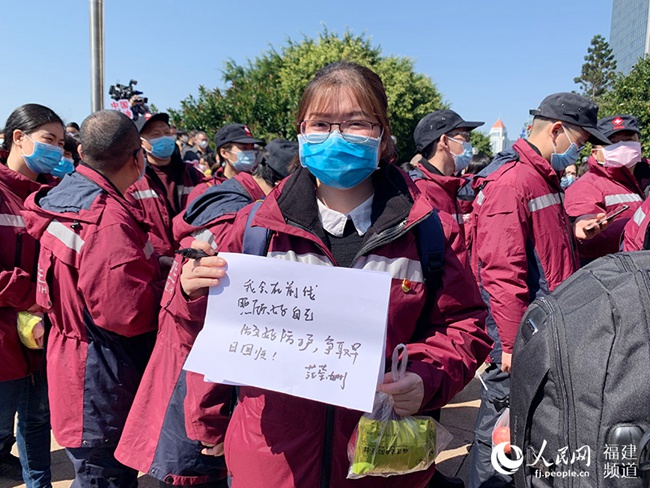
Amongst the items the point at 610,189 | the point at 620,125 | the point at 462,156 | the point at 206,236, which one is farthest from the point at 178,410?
the point at 620,125

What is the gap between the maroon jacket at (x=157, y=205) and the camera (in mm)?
4084

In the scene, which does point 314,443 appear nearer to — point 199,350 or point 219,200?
point 199,350

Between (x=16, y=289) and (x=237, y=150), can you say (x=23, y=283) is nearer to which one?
(x=16, y=289)

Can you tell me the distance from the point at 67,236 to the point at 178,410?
938 millimetres

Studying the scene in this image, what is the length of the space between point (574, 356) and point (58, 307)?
2.30 meters

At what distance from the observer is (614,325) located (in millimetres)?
966

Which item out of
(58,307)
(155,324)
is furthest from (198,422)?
Answer: (58,307)

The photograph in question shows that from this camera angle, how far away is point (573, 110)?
3.23 metres

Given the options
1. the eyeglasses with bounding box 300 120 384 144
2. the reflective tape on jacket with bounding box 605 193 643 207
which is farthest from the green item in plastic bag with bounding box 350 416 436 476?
the reflective tape on jacket with bounding box 605 193 643 207

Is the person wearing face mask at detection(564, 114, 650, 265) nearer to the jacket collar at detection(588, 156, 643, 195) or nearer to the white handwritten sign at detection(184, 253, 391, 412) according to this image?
the jacket collar at detection(588, 156, 643, 195)

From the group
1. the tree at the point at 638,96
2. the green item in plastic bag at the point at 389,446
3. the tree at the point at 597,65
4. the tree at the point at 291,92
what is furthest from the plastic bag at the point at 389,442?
the tree at the point at 597,65

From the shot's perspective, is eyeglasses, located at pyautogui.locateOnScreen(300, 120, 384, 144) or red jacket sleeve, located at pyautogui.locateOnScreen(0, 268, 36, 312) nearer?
eyeglasses, located at pyautogui.locateOnScreen(300, 120, 384, 144)

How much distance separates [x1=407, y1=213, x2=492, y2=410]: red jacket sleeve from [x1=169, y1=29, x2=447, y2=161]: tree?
60.8 feet

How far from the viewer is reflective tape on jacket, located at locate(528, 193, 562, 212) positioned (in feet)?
9.84
